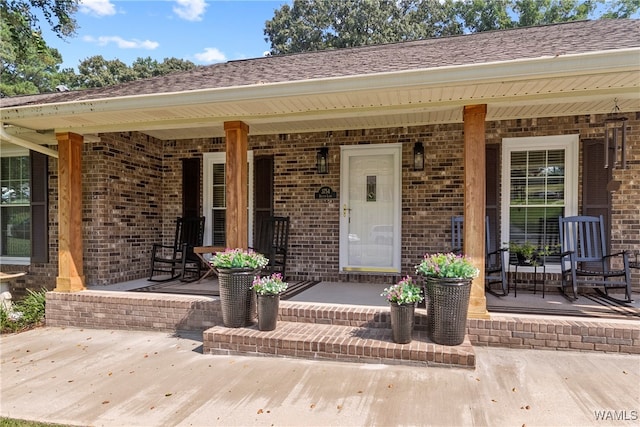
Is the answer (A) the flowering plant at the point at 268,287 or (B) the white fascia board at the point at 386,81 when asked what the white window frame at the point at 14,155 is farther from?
(A) the flowering plant at the point at 268,287

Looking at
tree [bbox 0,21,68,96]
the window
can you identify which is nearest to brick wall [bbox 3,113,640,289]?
the window

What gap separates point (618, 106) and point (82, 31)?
8.77 meters

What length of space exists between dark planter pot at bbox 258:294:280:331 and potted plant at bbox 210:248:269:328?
23 cm

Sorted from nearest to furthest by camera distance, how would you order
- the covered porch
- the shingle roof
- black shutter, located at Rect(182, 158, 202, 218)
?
the covered porch, the shingle roof, black shutter, located at Rect(182, 158, 202, 218)

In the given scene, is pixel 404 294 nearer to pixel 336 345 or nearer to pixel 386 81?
pixel 336 345

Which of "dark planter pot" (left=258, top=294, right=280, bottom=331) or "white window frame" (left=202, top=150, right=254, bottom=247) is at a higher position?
"white window frame" (left=202, top=150, right=254, bottom=247)

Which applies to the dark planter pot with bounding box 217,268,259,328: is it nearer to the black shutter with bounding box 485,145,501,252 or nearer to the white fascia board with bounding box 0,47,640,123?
the white fascia board with bounding box 0,47,640,123

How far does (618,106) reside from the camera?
417cm

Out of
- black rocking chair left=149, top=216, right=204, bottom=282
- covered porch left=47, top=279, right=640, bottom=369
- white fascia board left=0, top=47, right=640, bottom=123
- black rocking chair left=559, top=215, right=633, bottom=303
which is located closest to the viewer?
white fascia board left=0, top=47, right=640, bottom=123

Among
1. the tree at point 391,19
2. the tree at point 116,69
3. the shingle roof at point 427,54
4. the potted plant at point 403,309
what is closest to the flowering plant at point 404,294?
the potted plant at point 403,309

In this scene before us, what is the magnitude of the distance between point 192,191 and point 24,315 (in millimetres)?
2794

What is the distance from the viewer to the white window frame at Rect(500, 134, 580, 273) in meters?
4.90

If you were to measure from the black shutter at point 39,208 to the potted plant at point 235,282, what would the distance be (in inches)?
146

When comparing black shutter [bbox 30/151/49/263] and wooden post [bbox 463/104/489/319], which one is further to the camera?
black shutter [bbox 30/151/49/263]
